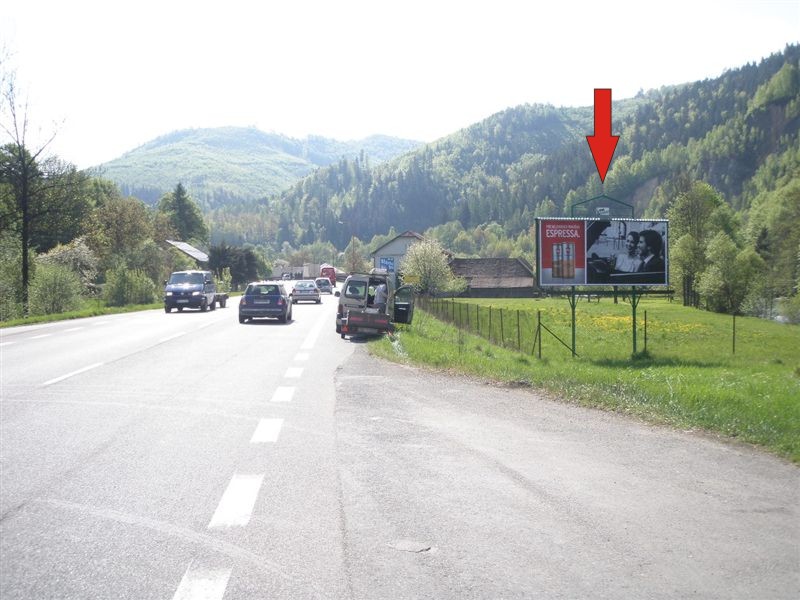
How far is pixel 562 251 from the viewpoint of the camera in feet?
86.1

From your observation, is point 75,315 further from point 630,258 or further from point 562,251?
point 630,258

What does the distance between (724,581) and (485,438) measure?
14.6 feet

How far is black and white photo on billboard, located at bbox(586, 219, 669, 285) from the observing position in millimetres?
26250

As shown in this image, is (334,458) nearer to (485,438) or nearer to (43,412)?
(485,438)

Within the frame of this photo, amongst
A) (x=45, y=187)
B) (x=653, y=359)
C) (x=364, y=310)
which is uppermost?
(x=45, y=187)

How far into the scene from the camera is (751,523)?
5996 mm

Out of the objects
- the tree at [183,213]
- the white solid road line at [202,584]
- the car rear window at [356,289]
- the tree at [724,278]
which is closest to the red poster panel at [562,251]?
the car rear window at [356,289]

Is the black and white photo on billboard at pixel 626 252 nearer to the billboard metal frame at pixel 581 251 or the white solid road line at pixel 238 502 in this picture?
the billboard metal frame at pixel 581 251

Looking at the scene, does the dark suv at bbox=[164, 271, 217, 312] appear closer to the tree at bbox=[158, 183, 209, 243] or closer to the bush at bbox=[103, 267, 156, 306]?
the bush at bbox=[103, 267, 156, 306]

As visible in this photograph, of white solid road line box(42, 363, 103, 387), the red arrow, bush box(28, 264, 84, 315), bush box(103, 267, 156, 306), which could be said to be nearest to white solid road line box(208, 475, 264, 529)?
white solid road line box(42, 363, 103, 387)

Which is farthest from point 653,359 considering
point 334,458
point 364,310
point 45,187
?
point 45,187

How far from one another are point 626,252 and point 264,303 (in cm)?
1495

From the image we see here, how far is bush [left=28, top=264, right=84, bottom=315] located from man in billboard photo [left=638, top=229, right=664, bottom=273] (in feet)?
94.9

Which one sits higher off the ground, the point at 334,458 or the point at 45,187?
the point at 45,187
